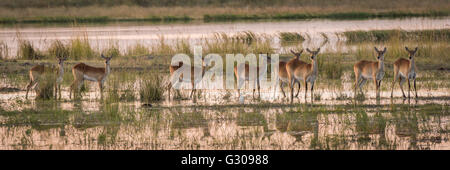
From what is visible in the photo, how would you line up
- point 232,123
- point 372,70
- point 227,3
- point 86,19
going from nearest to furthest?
point 232,123, point 372,70, point 86,19, point 227,3

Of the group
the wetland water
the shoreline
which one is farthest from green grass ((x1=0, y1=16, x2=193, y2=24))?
the wetland water

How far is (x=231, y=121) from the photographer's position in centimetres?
Result: 1134

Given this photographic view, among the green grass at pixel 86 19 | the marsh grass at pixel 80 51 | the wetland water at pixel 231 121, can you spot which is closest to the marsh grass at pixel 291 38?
the marsh grass at pixel 80 51

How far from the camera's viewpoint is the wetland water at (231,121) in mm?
9758

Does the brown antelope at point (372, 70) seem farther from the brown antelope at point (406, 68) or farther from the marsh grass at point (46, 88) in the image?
the marsh grass at point (46, 88)

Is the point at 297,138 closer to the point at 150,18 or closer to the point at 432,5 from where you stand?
the point at 150,18

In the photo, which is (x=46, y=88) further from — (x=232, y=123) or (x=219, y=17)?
(x=219, y=17)

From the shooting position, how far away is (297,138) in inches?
394

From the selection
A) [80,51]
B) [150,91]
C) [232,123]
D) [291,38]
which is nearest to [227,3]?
[291,38]

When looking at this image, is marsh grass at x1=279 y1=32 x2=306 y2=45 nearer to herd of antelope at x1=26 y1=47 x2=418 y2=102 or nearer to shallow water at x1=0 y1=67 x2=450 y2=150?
herd of antelope at x1=26 y1=47 x2=418 y2=102

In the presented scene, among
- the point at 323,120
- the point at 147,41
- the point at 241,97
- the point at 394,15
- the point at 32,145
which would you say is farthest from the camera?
the point at 394,15

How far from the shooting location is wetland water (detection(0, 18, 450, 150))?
9758 millimetres
